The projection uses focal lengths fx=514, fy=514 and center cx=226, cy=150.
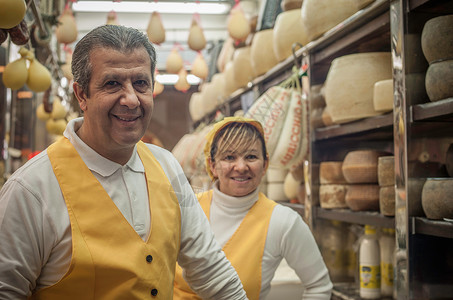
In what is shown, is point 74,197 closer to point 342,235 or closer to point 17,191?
point 17,191

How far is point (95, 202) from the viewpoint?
0.80 m

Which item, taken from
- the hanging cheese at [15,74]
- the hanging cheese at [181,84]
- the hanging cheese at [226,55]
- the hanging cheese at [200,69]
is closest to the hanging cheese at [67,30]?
the hanging cheese at [181,84]

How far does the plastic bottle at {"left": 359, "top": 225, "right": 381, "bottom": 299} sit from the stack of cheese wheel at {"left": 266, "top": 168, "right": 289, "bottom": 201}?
1.58 ft

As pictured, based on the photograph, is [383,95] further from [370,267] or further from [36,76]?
[36,76]

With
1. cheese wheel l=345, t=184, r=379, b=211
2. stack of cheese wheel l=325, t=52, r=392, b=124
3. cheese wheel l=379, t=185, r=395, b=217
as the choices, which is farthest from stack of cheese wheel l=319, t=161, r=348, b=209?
cheese wheel l=379, t=185, r=395, b=217

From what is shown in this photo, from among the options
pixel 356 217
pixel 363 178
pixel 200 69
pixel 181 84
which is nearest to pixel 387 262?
pixel 356 217

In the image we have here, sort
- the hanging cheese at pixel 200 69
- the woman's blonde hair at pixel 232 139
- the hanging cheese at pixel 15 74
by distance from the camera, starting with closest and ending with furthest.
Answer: the woman's blonde hair at pixel 232 139, the hanging cheese at pixel 15 74, the hanging cheese at pixel 200 69

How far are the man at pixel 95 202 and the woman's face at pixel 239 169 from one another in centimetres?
32

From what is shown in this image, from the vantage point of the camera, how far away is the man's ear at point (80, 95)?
786 millimetres

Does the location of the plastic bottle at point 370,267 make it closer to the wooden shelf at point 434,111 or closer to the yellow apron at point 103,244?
the wooden shelf at point 434,111

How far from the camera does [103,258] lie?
2.55 feet

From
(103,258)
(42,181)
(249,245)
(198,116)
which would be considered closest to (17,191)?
(42,181)

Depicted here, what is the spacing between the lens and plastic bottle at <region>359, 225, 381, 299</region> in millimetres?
1765

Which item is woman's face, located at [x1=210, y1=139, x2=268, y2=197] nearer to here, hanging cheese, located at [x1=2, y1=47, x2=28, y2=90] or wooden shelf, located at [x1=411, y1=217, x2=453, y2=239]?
wooden shelf, located at [x1=411, y1=217, x2=453, y2=239]
